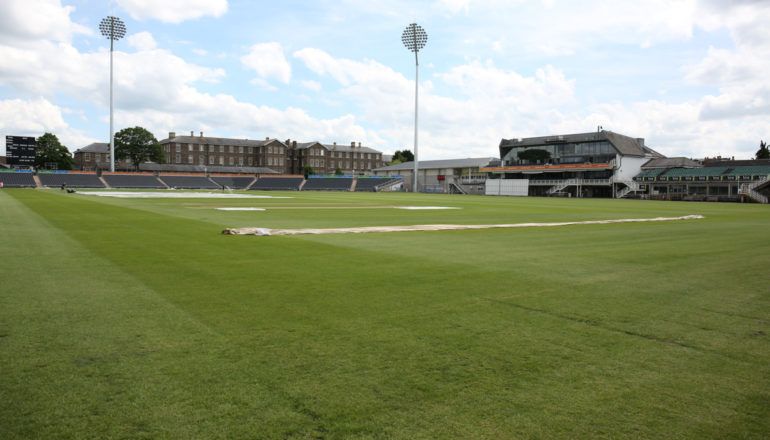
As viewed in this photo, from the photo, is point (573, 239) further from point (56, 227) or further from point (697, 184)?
point (697, 184)

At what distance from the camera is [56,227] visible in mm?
18156

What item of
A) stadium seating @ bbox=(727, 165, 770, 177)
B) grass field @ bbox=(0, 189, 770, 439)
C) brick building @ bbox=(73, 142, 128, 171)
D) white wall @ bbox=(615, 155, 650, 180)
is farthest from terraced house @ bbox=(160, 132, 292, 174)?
grass field @ bbox=(0, 189, 770, 439)

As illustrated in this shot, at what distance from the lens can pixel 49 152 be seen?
12669 cm

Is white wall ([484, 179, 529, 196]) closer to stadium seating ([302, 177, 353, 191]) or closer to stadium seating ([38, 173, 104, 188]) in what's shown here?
stadium seating ([302, 177, 353, 191])

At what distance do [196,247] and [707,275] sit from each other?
10.8 metres

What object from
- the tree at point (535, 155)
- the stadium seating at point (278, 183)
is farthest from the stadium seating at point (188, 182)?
the tree at point (535, 155)

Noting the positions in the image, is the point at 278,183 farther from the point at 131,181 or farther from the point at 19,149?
the point at 19,149

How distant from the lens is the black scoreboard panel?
234 feet

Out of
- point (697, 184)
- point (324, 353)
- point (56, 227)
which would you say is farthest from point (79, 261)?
point (697, 184)

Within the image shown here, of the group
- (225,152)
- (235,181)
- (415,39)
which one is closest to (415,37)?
(415,39)

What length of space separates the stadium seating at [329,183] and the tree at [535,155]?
3499 cm

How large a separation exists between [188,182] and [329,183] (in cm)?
2749

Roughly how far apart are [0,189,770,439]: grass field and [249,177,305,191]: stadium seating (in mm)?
97708

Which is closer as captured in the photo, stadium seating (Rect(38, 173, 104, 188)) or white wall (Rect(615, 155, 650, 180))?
white wall (Rect(615, 155, 650, 180))
